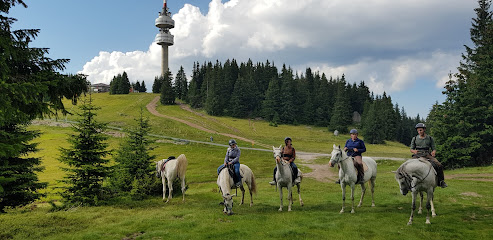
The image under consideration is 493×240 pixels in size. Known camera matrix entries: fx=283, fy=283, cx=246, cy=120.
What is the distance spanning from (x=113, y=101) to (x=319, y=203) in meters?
117

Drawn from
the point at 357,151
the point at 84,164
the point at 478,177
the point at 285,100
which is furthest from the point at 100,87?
the point at 357,151

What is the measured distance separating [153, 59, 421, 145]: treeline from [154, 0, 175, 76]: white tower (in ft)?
68.2

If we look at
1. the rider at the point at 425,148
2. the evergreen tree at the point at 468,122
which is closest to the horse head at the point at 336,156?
the rider at the point at 425,148

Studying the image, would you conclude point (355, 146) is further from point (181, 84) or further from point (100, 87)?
point (100, 87)

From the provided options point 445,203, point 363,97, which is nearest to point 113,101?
point 363,97

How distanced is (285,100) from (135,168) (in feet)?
296

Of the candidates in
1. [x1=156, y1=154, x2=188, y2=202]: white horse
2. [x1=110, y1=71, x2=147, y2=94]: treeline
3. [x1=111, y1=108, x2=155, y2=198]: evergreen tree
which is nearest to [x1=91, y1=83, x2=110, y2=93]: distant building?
[x1=110, y1=71, x2=147, y2=94]: treeline

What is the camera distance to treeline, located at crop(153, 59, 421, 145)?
98938 mm

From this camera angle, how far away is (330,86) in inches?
4742

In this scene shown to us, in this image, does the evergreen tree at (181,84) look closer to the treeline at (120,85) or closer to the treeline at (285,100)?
the treeline at (285,100)

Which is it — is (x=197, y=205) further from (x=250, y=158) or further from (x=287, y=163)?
(x=250, y=158)

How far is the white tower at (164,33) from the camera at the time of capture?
5256 inches

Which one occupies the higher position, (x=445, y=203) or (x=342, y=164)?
(x=342, y=164)

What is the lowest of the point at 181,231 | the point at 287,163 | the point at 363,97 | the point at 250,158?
the point at 250,158
